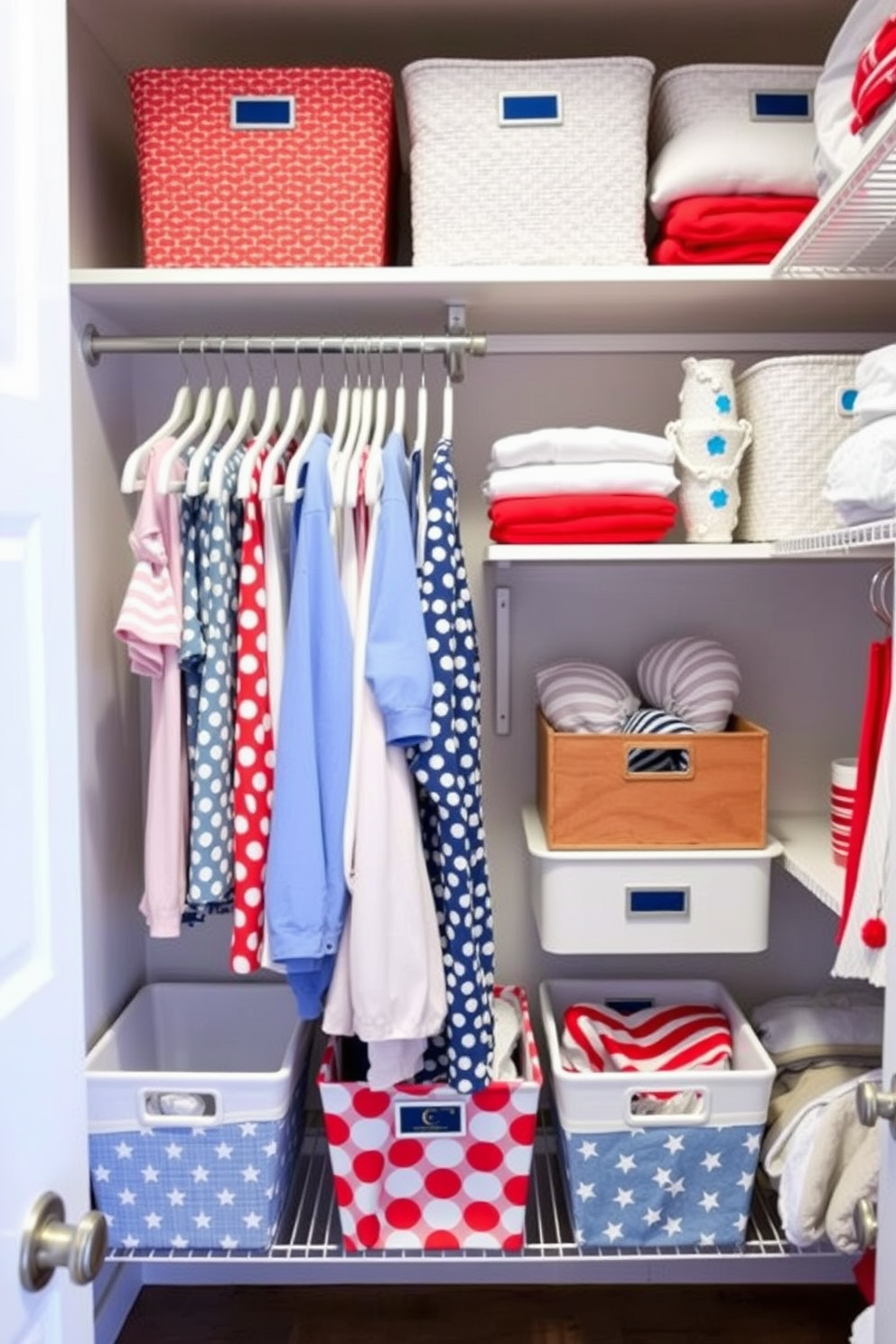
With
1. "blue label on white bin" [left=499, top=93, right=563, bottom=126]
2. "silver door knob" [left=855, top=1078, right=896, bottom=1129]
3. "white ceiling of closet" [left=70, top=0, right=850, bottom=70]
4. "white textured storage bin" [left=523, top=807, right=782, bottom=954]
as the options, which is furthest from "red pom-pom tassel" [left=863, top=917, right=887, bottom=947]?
"white ceiling of closet" [left=70, top=0, right=850, bottom=70]

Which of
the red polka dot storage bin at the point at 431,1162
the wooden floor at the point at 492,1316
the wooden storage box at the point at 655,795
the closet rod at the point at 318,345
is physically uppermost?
the closet rod at the point at 318,345

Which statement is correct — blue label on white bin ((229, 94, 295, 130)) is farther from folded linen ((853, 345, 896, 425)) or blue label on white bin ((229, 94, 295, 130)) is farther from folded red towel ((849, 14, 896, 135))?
folded linen ((853, 345, 896, 425))

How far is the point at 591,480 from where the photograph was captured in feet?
5.26

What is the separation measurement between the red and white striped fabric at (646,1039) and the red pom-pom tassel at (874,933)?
0.58 metres

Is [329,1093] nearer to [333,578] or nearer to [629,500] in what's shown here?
[333,578]

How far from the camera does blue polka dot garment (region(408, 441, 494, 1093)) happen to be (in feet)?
4.84

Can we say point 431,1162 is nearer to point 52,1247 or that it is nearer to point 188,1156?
point 188,1156

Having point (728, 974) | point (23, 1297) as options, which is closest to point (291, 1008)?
point (728, 974)

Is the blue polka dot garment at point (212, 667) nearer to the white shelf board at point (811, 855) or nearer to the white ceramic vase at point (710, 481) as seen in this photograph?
the white ceramic vase at point (710, 481)

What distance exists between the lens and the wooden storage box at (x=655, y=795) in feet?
5.54

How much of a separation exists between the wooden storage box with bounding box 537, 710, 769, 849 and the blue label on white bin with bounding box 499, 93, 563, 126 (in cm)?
90

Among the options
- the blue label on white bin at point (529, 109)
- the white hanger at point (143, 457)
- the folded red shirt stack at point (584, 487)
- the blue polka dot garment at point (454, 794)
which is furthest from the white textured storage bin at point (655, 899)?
the blue label on white bin at point (529, 109)

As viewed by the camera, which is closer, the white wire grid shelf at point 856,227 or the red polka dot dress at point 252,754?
the white wire grid shelf at point 856,227

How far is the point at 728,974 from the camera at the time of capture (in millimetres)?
2066
